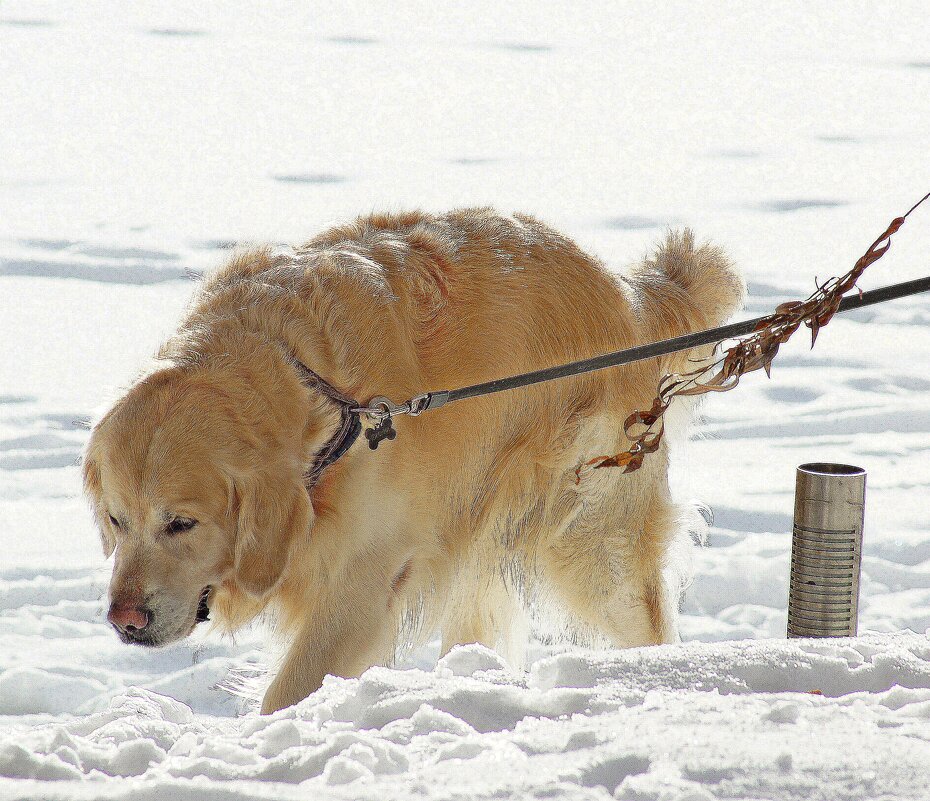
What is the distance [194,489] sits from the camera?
2.56m

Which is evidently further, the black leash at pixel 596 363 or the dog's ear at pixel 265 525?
the dog's ear at pixel 265 525

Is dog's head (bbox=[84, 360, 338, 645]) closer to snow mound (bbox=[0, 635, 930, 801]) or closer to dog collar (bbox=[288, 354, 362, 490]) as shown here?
dog collar (bbox=[288, 354, 362, 490])

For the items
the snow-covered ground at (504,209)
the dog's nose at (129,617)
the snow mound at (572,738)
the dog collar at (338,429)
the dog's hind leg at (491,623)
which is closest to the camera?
the snow mound at (572,738)

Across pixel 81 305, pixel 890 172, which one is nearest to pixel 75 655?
pixel 81 305

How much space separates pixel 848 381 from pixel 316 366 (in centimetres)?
434

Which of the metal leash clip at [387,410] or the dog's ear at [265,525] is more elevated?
the metal leash clip at [387,410]

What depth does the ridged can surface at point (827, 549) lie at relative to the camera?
267 centimetres

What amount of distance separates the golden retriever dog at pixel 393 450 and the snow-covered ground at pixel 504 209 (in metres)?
0.33

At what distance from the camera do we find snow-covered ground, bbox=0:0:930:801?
1958 mm

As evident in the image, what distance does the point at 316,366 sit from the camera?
9.33 feet

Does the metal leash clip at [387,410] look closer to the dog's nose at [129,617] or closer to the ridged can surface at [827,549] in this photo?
the dog's nose at [129,617]

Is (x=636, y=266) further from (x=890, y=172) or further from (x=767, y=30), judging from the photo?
(x=767, y=30)

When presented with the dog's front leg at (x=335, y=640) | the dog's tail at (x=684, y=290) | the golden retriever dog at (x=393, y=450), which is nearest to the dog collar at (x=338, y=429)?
the golden retriever dog at (x=393, y=450)

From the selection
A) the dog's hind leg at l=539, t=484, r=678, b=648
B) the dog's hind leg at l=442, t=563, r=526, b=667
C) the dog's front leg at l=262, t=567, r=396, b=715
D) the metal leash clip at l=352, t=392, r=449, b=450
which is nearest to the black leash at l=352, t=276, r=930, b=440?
the metal leash clip at l=352, t=392, r=449, b=450
